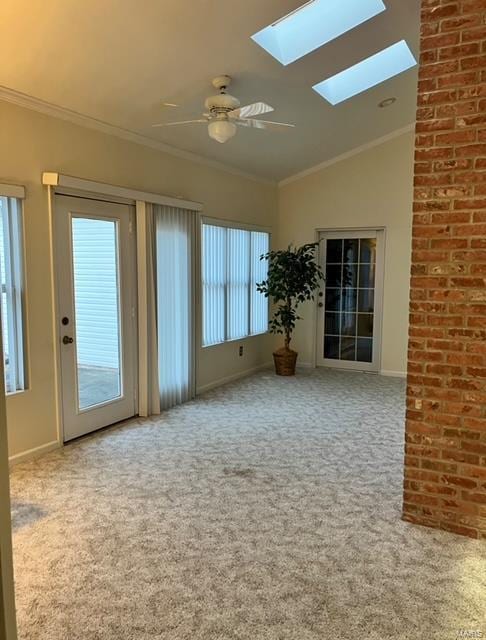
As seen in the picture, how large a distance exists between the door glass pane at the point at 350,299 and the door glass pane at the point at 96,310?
11.4 ft

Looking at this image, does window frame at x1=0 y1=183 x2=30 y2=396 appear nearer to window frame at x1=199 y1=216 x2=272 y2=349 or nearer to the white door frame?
window frame at x1=199 y1=216 x2=272 y2=349

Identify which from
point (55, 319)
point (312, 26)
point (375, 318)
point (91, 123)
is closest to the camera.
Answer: point (312, 26)

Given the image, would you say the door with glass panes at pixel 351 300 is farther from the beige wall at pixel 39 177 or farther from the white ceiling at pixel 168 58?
the beige wall at pixel 39 177

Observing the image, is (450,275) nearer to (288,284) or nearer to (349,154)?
(288,284)

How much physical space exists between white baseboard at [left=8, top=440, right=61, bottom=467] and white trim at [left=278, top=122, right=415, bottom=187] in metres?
4.74

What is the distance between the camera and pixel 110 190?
13.0ft

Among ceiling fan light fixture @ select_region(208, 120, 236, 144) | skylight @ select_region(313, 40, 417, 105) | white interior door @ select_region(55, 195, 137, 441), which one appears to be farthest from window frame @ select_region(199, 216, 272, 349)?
ceiling fan light fixture @ select_region(208, 120, 236, 144)

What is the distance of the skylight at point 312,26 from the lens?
3.38 meters

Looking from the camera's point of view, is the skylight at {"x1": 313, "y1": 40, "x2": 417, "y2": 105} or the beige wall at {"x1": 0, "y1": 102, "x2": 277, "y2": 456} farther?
the skylight at {"x1": 313, "y1": 40, "x2": 417, "y2": 105}

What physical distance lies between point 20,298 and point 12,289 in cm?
8

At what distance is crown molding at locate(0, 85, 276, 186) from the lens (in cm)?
325

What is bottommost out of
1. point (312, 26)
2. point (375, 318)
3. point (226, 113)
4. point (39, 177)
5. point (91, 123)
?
point (375, 318)

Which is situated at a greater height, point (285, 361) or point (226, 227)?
point (226, 227)

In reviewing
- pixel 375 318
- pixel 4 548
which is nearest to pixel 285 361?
pixel 375 318
